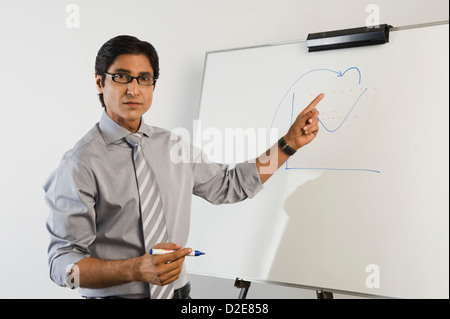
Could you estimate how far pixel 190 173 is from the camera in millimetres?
1510

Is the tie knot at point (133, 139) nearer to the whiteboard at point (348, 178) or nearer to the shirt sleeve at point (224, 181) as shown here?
the shirt sleeve at point (224, 181)

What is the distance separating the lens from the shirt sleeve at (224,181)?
5.04 ft

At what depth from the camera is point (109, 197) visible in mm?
1312

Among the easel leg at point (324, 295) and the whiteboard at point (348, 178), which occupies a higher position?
the whiteboard at point (348, 178)

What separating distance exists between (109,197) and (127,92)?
31 centimetres

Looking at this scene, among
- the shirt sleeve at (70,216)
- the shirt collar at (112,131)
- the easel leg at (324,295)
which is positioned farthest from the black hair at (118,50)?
the easel leg at (324,295)

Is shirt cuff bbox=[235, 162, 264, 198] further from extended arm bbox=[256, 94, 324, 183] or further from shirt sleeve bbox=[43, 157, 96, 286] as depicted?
shirt sleeve bbox=[43, 157, 96, 286]

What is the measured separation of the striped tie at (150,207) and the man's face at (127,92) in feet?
0.21

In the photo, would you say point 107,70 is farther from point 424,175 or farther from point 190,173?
point 424,175

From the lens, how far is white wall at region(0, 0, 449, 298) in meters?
2.12

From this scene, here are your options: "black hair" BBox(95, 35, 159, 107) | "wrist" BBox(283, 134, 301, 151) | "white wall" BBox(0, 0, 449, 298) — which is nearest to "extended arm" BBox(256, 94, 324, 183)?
"wrist" BBox(283, 134, 301, 151)

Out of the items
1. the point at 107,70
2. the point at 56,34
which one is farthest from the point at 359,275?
the point at 56,34

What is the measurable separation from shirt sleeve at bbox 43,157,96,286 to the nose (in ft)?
0.83

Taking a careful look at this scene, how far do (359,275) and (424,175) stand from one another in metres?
0.35
